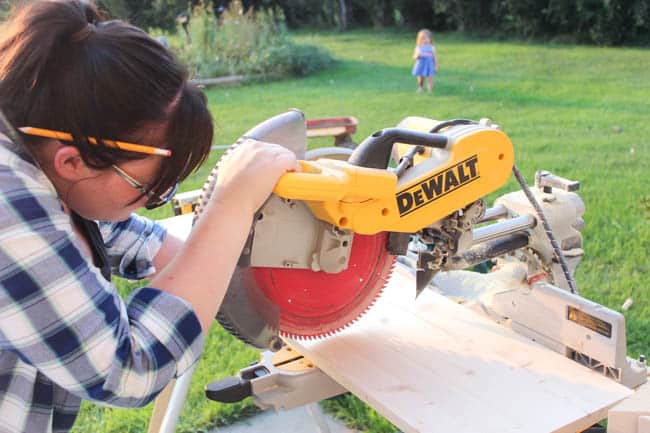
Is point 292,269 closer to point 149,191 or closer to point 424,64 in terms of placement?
point 149,191

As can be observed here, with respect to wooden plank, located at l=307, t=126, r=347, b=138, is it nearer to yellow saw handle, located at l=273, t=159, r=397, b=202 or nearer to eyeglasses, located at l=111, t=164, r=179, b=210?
yellow saw handle, located at l=273, t=159, r=397, b=202

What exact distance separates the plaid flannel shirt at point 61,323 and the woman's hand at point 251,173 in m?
0.21

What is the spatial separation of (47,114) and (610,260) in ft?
11.1

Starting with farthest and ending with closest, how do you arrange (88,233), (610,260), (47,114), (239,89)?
(239,89) < (610,260) < (88,233) < (47,114)

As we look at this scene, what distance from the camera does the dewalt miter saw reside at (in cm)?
142

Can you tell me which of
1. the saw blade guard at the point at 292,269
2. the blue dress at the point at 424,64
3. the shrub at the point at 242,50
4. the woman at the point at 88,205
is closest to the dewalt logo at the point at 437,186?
the saw blade guard at the point at 292,269

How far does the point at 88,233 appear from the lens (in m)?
1.40

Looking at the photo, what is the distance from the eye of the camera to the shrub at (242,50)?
1145cm

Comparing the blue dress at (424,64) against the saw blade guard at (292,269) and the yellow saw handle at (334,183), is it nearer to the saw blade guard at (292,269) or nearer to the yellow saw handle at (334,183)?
the saw blade guard at (292,269)

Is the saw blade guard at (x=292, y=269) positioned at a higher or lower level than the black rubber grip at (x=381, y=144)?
lower

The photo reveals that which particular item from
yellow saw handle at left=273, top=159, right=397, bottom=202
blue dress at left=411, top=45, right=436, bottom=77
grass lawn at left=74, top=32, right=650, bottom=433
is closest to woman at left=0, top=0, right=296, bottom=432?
yellow saw handle at left=273, top=159, right=397, bottom=202

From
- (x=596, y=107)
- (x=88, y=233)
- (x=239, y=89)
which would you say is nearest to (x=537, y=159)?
(x=596, y=107)

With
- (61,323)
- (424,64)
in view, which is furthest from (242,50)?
(61,323)

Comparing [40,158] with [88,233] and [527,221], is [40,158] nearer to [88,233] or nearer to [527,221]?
[88,233]
